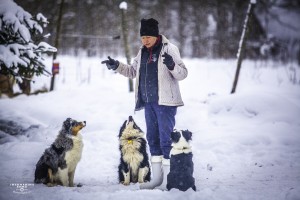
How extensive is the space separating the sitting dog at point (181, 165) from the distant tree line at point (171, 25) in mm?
17193

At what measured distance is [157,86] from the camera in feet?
13.7

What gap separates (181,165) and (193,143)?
301cm

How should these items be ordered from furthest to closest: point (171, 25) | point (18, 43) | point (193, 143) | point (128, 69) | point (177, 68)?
point (171, 25) < point (193, 143) < point (18, 43) < point (128, 69) < point (177, 68)

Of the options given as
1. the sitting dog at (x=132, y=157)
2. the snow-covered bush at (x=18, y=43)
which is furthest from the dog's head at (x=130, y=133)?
the snow-covered bush at (x=18, y=43)

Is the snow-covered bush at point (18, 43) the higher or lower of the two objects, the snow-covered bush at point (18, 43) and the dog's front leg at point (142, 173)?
the higher

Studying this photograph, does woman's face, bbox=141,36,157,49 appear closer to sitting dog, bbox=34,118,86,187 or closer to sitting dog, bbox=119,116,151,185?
sitting dog, bbox=119,116,151,185

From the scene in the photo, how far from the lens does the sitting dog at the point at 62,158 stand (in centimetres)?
421

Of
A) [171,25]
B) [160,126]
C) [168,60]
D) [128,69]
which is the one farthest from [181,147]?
[171,25]

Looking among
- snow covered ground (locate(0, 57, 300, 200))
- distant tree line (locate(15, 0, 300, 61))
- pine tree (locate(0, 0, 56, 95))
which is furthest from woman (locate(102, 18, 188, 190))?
distant tree line (locate(15, 0, 300, 61))

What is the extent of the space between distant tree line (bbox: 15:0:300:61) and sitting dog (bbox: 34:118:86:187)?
1643 centimetres

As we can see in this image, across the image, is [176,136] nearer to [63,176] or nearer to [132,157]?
[132,157]

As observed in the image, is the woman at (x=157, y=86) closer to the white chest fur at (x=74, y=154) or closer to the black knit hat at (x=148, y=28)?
the black knit hat at (x=148, y=28)

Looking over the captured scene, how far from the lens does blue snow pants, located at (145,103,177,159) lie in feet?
13.6

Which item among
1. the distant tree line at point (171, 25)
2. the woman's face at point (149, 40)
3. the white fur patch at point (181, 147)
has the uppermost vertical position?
the distant tree line at point (171, 25)
